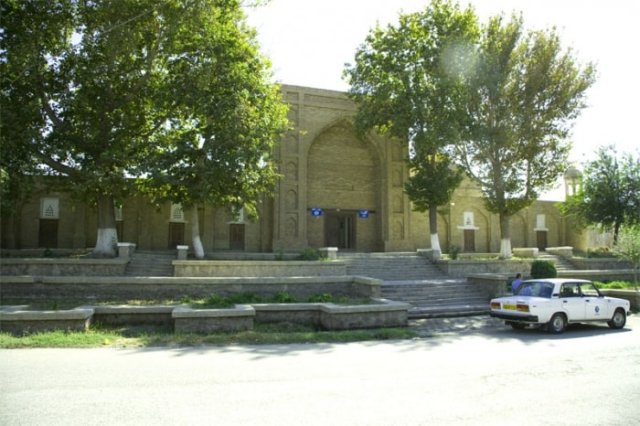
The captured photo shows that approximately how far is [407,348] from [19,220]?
20.7 metres

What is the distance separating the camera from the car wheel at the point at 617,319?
13617mm

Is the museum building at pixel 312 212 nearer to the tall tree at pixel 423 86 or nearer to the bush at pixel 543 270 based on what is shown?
the tall tree at pixel 423 86

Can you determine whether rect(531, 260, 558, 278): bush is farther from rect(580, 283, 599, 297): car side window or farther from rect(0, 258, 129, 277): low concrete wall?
rect(0, 258, 129, 277): low concrete wall

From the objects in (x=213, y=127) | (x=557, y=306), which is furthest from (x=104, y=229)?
(x=557, y=306)

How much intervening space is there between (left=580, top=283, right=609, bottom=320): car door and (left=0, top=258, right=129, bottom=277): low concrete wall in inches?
584

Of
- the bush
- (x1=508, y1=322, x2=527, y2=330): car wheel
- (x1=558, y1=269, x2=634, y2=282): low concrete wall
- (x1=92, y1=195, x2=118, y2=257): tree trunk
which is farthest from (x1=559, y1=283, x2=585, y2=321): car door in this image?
(x1=92, y1=195, x2=118, y2=257): tree trunk

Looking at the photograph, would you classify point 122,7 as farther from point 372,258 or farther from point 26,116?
point 372,258

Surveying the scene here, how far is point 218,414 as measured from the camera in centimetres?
549

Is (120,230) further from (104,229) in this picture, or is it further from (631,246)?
(631,246)

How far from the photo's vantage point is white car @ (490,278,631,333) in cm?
1250

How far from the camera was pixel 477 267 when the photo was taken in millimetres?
22484

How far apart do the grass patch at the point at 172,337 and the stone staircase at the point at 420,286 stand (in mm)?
3978

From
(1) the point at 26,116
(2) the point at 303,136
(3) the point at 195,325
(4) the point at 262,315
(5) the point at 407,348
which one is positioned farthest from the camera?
(2) the point at 303,136

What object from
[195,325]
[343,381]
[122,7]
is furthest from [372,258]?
[343,381]
